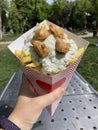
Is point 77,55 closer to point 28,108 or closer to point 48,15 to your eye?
point 28,108

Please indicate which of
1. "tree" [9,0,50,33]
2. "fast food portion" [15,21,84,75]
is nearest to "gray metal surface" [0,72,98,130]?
"fast food portion" [15,21,84,75]

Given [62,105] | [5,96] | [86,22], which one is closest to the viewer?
[62,105]

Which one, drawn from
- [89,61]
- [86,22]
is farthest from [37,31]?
[86,22]

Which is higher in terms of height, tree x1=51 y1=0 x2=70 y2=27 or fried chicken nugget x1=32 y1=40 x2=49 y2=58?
fried chicken nugget x1=32 y1=40 x2=49 y2=58

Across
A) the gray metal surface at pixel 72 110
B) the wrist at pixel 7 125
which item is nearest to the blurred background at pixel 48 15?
the gray metal surface at pixel 72 110

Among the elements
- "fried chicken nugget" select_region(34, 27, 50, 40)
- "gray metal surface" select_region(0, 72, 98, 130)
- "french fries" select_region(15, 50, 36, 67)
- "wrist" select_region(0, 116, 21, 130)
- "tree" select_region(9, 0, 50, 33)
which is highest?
"fried chicken nugget" select_region(34, 27, 50, 40)

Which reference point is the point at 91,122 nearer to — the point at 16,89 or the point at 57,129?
the point at 57,129

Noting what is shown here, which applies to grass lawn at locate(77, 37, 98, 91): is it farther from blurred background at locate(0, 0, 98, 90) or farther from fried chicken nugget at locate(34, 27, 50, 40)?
blurred background at locate(0, 0, 98, 90)
